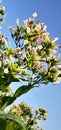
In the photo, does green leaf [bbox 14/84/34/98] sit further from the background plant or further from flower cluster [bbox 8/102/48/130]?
flower cluster [bbox 8/102/48/130]

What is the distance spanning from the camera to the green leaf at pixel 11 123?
3.73 m

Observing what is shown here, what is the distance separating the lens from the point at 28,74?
21.5 ft

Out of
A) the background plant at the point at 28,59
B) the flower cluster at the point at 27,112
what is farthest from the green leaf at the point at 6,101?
the flower cluster at the point at 27,112

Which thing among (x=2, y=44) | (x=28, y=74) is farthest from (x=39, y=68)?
(x=2, y=44)

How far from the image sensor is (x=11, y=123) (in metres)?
3.85

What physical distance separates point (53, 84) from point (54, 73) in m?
Result: 0.26

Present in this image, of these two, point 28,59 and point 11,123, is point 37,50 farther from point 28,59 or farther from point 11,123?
point 11,123

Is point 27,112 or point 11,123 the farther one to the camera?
point 27,112

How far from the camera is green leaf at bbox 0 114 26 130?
373 cm

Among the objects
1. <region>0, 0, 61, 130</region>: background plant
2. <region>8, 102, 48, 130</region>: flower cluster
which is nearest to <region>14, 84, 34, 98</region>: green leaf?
<region>0, 0, 61, 130</region>: background plant

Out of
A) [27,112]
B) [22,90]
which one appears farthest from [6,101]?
[27,112]

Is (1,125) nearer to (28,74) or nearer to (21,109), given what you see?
(28,74)

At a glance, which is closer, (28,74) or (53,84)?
(28,74)

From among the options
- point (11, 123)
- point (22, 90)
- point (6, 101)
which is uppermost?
point (22, 90)
